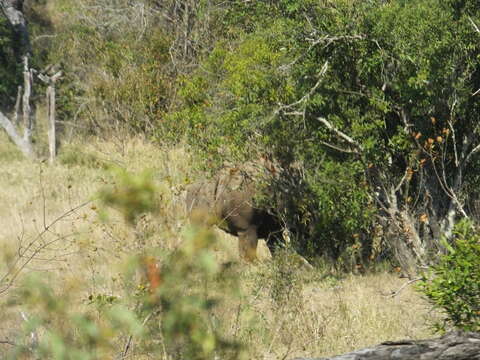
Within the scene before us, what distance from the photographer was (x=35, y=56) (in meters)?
27.7

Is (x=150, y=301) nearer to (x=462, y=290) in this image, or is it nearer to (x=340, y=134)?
(x=462, y=290)

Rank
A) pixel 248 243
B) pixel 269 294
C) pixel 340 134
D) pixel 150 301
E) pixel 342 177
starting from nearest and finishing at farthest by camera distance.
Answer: pixel 150 301 < pixel 269 294 < pixel 340 134 < pixel 342 177 < pixel 248 243

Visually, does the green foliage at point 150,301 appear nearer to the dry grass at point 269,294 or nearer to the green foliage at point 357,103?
the dry grass at point 269,294

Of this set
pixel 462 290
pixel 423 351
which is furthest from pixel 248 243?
pixel 423 351

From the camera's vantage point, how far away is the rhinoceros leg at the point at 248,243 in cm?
1045

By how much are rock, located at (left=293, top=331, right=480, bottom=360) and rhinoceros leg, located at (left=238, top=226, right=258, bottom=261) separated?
622 centimetres

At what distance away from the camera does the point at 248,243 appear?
10.5 m

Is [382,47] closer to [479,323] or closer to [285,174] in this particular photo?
[285,174]

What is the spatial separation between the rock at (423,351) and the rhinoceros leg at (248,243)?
6222mm

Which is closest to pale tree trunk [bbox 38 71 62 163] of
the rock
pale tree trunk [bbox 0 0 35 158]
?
pale tree trunk [bbox 0 0 35 158]

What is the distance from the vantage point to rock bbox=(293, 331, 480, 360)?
4168 mm

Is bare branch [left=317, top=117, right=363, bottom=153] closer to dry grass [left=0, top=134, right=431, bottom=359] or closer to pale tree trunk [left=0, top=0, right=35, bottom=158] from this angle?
dry grass [left=0, top=134, right=431, bottom=359]

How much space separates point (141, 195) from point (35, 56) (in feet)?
83.5

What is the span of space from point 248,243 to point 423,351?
6352 mm
